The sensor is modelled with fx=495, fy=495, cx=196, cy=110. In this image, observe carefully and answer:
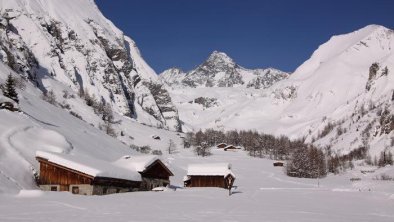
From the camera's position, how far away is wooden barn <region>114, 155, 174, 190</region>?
48719 mm

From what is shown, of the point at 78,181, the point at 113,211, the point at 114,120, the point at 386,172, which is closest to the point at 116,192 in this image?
the point at 78,181

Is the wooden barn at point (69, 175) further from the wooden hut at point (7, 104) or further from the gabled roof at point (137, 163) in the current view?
the wooden hut at point (7, 104)

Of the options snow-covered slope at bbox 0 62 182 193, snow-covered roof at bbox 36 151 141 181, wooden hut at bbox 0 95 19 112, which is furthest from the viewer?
wooden hut at bbox 0 95 19 112

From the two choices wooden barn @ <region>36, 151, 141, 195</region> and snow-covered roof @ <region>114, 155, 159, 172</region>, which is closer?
wooden barn @ <region>36, 151, 141, 195</region>

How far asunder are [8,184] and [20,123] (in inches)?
542

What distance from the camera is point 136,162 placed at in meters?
49.6

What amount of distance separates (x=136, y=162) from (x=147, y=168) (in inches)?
50.4

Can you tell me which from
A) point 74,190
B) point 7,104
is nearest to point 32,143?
point 74,190

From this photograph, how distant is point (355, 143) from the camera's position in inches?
7820

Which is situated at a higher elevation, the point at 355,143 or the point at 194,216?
the point at 355,143

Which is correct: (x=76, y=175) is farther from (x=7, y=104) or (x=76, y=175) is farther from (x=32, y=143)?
(x=7, y=104)

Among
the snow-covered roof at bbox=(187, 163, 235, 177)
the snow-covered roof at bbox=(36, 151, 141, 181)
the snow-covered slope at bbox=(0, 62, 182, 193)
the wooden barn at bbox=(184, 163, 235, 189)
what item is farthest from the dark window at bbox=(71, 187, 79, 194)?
the snow-covered roof at bbox=(187, 163, 235, 177)

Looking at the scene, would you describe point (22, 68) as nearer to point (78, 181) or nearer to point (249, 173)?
point (249, 173)

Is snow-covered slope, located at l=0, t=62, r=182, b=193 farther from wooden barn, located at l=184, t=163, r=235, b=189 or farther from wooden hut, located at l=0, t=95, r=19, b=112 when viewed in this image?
wooden barn, located at l=184, t=163, r=235, b=189
